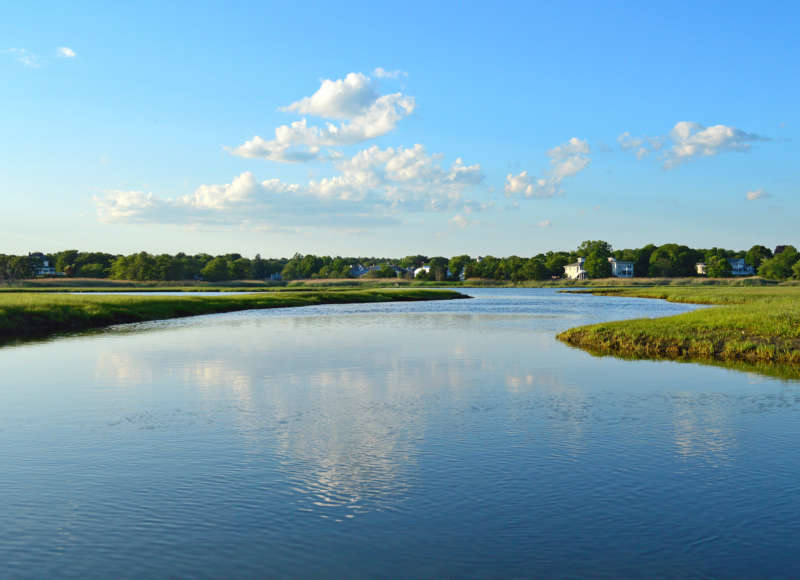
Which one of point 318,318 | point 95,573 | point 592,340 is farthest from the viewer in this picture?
point 318,318

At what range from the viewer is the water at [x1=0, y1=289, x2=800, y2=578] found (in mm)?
11883

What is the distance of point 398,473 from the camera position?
16516 millimetres

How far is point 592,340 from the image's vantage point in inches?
1799

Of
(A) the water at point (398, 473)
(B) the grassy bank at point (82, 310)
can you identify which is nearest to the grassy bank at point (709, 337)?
(A) the water at point (398, 473)

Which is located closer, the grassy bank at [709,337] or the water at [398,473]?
the water at [398,473]

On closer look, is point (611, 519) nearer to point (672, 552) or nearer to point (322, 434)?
point (672, 552)

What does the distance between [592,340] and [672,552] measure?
34.8 meters

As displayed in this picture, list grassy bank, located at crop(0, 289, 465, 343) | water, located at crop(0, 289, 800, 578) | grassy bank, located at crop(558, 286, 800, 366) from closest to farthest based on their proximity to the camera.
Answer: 1. water, located at crop(0, 289, 800, 578)
2. grassy bank, located at crop(558, 286, 800, 366)
3. grassy bank, located at crop(0, 289, 465, 343)

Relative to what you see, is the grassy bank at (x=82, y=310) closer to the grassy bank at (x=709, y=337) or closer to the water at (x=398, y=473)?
the water at (x=398, y=473)

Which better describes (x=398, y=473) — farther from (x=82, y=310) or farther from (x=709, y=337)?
(x=82, y=310)

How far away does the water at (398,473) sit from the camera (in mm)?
11883

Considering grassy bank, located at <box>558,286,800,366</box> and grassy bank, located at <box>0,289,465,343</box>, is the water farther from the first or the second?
grassy bank, located at <box>0,289,465,343</box>

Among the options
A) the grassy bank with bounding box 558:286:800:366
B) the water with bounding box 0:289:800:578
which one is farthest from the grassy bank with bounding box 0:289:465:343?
the grassy bank with bounding box 558:286:800:366

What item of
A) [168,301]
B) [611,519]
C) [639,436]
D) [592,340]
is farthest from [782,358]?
[168,301]
